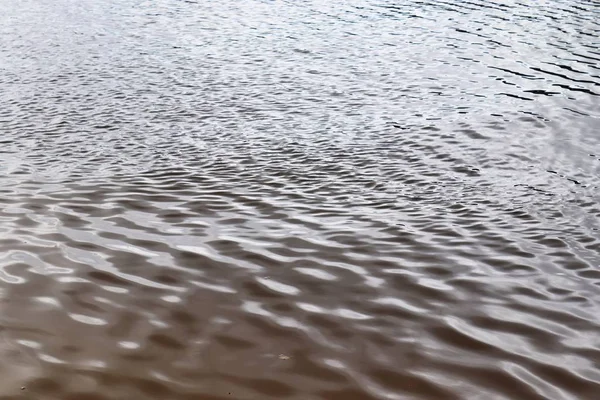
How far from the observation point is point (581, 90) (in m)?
12.4

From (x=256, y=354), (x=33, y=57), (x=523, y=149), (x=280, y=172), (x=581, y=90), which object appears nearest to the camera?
(x=256, y=354)

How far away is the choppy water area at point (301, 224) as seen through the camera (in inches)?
176

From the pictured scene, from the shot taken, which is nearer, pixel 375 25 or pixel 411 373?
pixel 411 373

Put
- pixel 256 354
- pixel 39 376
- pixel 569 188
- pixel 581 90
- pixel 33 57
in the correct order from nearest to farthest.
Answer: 1. pixel 39 376
2. pixel 256 354
3. pixel 569 188
4. pixel 581 90
5. pixel 33 57

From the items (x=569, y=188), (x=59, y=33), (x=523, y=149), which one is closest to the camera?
(x=569, y=188)

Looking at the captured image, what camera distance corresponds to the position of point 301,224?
693 cm

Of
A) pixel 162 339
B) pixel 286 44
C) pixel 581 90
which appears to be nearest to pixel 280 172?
pixel 162 339

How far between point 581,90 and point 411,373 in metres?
9.67

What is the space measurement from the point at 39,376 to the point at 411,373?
2.34 metres

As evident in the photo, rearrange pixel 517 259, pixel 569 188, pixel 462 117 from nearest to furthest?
pixel 517 259 → pixel 569 188 → pixel 462 117

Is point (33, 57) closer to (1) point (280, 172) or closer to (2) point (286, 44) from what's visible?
(2) point (286, 44)

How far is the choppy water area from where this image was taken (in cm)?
446

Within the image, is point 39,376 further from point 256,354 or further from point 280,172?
point 280,172

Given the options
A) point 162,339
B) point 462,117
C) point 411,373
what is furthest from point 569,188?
point 162,339
